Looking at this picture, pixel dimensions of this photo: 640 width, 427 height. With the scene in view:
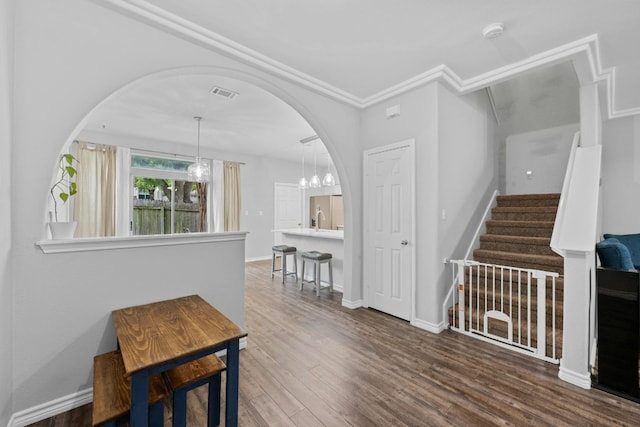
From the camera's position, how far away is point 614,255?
2.28m

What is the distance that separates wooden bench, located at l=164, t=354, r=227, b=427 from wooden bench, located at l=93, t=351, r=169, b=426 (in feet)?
0.22

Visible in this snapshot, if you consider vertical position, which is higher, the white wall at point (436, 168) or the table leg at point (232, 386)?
the white wall at point (436, 168)

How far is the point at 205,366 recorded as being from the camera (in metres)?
1.69

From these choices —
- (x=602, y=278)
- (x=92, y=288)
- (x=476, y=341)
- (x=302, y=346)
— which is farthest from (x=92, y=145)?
(x=602, y=278)

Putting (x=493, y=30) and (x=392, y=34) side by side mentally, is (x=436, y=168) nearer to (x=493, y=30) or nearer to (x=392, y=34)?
(x=493, y=30)

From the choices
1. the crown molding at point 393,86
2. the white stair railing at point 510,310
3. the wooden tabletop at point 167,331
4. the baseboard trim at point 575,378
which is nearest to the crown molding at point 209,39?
the crown molding at point 393,86

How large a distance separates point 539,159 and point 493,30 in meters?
3.61

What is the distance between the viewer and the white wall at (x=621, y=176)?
4.19m

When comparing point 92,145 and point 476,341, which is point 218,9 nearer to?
point 476,341

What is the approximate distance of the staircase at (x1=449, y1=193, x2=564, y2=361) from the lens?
2645 mm

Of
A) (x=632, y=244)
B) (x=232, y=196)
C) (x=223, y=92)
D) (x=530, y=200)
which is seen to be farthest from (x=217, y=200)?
(x=632, y=244)

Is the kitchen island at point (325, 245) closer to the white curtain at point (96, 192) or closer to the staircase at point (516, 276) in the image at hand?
the staircase at point (516, 276)

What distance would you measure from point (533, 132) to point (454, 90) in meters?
2.80

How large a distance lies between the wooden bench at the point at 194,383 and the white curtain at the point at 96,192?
4.83m
